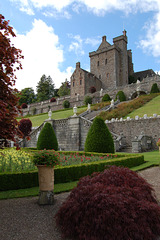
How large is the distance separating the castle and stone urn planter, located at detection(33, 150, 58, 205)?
4645 cm

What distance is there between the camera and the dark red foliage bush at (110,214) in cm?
272

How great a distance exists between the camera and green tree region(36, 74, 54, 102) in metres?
66.8

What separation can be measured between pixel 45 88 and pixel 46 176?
66.3 m

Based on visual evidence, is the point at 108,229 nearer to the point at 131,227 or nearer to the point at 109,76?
the point at 131,227

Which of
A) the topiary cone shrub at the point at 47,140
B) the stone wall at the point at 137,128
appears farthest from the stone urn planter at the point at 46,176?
the stone wall at the point at 137,128

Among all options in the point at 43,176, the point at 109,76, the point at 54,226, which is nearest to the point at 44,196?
the point at 43,176

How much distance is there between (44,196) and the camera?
4.61 metres

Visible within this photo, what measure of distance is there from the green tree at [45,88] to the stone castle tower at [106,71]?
16.9 m

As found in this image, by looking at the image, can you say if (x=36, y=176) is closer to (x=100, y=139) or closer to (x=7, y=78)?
(x=7, y=78)

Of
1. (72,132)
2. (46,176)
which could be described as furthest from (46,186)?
(72,132)

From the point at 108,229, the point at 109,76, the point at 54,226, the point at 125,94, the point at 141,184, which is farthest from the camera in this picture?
the point at 109,76

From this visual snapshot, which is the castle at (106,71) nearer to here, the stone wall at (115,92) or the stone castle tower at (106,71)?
the stone castle tower at (106,71)

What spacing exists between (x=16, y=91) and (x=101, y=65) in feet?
174

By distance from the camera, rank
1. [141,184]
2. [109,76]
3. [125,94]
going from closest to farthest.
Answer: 1. [141,184]
2. [125,94]
3. [109,76]
